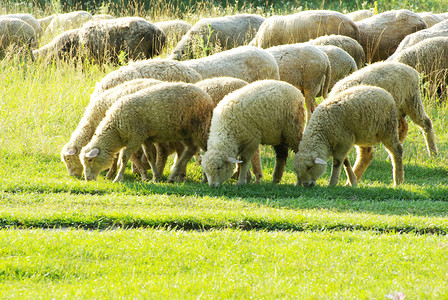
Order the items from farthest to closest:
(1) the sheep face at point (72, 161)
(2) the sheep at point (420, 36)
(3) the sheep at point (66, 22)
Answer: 1. (3) the sheep at point (66, 22)
2. (2) the sheep at point (420, 36)
3. (1) the sheep face at point (72, 161)

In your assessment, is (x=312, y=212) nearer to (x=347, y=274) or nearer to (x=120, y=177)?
(x=347, y=274)

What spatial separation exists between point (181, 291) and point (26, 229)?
2.48 m

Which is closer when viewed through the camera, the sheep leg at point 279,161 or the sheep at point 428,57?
the sheep leg at point 279,161

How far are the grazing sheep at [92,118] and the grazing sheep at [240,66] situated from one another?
1714mm

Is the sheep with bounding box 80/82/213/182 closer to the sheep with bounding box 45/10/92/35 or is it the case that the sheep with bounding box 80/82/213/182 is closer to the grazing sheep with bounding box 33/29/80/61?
the grazing sheep with bounding box 33/29/80/61

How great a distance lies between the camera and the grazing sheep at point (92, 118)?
9258 millimetres

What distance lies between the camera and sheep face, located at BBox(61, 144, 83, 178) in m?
9.30

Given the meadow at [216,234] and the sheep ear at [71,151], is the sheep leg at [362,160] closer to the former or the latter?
the meadow at [216,234]

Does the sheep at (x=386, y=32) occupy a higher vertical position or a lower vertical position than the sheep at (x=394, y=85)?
lower

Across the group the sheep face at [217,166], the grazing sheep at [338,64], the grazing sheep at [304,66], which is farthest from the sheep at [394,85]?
the grazing sheep at [338,64]

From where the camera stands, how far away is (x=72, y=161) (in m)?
9.33

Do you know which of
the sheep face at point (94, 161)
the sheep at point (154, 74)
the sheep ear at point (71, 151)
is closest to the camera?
the sheep face at point (94, 161)

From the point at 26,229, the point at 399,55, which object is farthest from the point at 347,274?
the point at 399,55

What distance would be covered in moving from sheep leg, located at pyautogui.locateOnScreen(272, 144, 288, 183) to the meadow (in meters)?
0.35
